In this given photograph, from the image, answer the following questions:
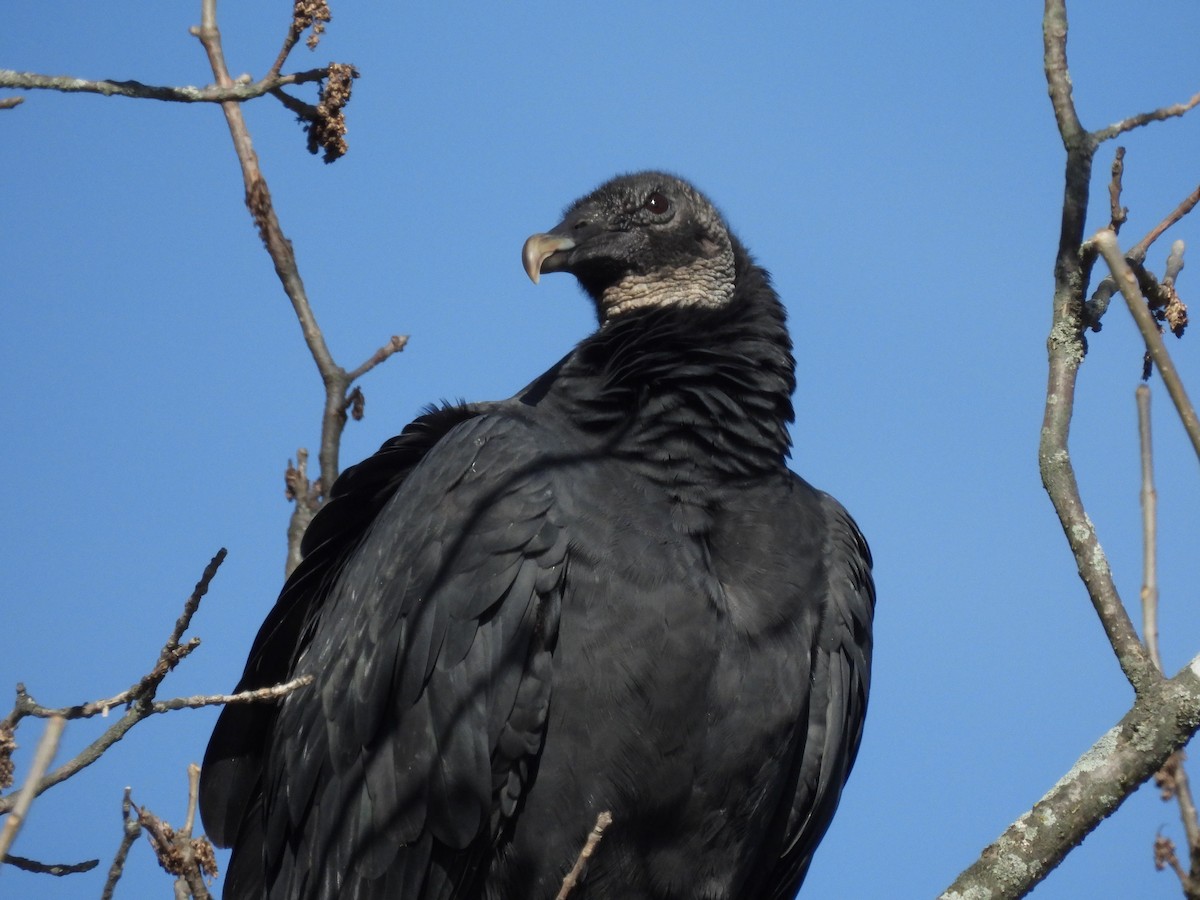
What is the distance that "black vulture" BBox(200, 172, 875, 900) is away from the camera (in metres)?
3.56

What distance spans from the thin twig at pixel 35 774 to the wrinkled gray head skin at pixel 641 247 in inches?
119

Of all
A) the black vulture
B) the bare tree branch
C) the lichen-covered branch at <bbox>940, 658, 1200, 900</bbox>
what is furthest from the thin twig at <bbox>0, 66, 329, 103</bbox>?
the lichen-covered branch at <bbox>940, 658, 1200, 900</bbox>

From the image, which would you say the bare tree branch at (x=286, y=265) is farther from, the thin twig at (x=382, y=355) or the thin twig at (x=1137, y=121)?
the thin twig at (x=1137, y=121)

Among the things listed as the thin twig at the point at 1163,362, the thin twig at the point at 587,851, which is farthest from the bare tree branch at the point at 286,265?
the thin twig at the point at 1163,362

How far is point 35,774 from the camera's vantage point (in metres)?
1.52

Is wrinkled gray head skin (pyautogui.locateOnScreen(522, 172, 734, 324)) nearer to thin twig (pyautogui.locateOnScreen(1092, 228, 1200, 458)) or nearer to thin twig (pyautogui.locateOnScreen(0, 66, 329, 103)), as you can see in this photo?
thin twig (pyautogui.locateOnScreen(0, 66, 329, 103))

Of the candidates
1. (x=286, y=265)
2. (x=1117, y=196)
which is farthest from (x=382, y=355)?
(x=1117, y=196)

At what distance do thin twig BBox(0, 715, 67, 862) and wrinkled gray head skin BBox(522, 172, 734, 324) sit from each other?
119 inches

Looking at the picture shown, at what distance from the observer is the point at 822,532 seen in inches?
162

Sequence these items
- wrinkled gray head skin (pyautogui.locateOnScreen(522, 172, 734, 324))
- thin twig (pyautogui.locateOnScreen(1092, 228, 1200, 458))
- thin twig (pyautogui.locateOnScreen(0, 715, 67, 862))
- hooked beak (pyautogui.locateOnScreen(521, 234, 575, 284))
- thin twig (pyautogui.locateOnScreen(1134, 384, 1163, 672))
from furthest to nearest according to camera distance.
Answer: wrinkled gray head skin (pyautogui.locateOnScreen(522, 172, 734, 324)), hooked beak (pyautogui.locateOnScreen(521, 234, 575, 284)), thin twig (pyautogui.locateOnScreen(1134, 384, 1163, 672)), thin twig (pyautogui.locateOnScreen(1092, 228, 1200, 458)), thin twig (pyautogui.locateOnScreen(0, 715, 67, 862))

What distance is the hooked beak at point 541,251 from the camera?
4.37m

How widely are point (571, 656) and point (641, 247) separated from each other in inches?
63.6

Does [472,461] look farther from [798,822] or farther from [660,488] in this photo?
[798,822]

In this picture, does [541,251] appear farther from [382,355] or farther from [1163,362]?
[1163,362]
